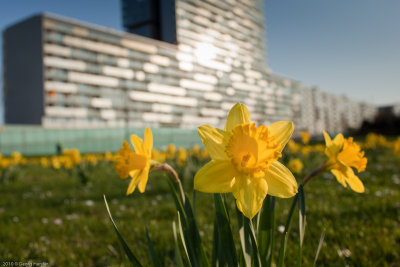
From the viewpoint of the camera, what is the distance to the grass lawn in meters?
1.48

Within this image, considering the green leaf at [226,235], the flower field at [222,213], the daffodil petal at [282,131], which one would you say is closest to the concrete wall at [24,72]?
the flower field at [222,213]

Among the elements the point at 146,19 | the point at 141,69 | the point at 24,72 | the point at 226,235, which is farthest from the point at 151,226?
the point at 146,19

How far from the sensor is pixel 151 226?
6.66 ft

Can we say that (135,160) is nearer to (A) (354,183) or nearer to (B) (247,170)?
(B) (247,170)

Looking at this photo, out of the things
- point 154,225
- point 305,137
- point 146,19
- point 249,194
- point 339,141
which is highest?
point 146,19

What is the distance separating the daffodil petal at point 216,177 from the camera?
0.62 metres

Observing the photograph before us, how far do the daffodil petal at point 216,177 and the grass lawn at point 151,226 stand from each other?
1.04 feet

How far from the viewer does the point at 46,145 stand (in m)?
18.9

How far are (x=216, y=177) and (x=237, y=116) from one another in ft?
0.54

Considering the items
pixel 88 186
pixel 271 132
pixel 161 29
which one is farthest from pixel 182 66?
pixel 271 132

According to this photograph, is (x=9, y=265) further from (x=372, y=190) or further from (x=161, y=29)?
(x=161, y=29)

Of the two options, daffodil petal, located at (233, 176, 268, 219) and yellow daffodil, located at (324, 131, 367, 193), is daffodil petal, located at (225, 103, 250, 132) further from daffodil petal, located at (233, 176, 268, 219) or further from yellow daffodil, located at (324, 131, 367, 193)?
yellow daffodil, located at (324, 131, 367, 193)

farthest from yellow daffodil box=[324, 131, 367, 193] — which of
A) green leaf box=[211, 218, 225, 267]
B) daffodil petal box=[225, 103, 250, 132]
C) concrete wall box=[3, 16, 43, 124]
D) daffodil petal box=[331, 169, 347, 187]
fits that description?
concrete wall box=[3, 16, 43, 124]

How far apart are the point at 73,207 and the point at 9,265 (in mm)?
1469
